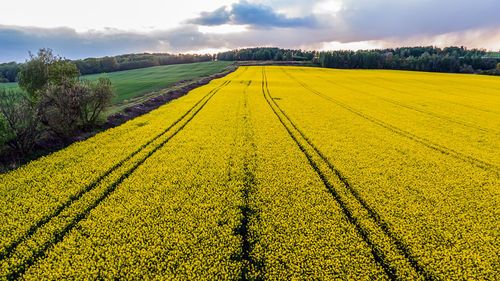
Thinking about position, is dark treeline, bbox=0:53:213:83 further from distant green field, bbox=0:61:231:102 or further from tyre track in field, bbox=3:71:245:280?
tyre track in field, bbox=3:71:245:280

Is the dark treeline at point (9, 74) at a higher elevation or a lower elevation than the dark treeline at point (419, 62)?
lower

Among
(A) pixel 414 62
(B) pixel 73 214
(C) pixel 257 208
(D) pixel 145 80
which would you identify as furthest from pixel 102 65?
(A) pixel 414 62

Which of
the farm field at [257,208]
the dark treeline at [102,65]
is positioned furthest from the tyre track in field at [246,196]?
the dark treeline at [102,65]

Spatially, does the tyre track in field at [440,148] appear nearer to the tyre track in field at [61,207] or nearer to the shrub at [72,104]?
the tyre track in field at [61,207]

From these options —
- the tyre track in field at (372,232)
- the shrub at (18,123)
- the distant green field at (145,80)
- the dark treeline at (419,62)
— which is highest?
the dark treeline at (419,62)

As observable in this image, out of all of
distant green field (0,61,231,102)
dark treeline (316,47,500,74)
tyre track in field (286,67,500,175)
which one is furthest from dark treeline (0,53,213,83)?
tyre track in field (286,67,500,175)

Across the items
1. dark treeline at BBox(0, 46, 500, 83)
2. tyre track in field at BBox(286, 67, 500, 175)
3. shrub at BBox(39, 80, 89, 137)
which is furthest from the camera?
dark treeline at BBox(0, 46, 500, 83)

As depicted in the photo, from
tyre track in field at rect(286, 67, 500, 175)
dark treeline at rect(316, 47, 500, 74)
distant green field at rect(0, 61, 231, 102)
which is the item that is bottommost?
tyre track in field at rect(286, 67, 500, 175)

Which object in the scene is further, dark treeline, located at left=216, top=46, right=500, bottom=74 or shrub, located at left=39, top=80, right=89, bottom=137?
dark treeline, located at left=216, top=46, right=500, bottom=74

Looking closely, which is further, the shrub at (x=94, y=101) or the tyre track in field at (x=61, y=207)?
the shrub at (x=94, y=101)

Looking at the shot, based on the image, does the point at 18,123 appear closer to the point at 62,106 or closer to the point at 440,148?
the point at 62,106
